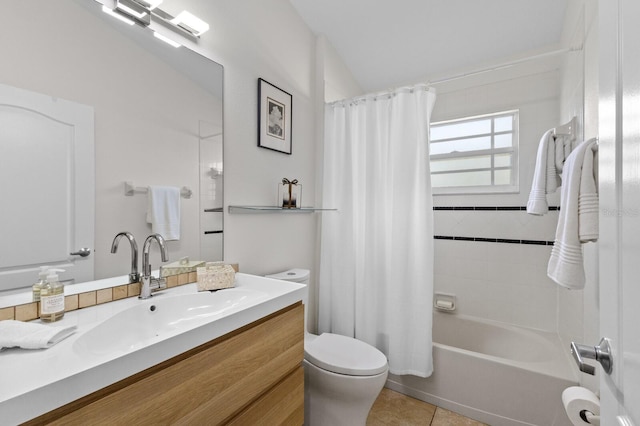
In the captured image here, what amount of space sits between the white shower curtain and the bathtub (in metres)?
0.17

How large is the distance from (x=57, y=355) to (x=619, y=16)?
132cm

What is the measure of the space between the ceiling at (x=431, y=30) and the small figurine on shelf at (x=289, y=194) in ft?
4.05

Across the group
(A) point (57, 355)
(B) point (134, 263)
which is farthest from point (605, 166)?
(B) point (134, 263)

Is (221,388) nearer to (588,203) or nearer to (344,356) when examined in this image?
(344,356)

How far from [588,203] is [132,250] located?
5.67ft

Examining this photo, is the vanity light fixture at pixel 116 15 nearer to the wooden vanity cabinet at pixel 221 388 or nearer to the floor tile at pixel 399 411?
the wooden vanity cabinet at pixel 221 388

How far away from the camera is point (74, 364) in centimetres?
65

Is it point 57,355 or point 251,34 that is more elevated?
point 251,34

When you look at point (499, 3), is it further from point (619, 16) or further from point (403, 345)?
point (403, 345)

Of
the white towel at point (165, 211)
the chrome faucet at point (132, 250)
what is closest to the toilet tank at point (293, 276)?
the white towel at point (165, 211)

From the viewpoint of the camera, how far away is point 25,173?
3.07 feet

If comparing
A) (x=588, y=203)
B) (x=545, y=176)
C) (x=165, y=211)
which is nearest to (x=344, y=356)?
(x=165, y=211)

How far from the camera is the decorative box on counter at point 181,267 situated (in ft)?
4.37

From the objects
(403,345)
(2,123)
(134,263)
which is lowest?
(403,345)
